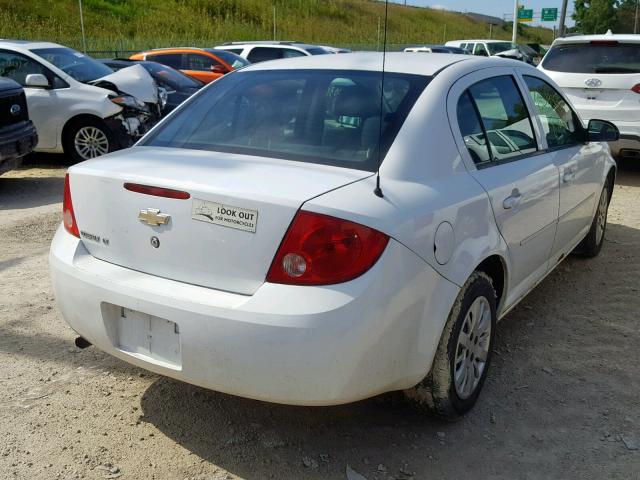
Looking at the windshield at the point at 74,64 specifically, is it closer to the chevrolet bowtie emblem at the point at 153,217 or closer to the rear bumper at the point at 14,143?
the rear bumper at the point at 14,143

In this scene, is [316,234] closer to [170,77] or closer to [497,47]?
[170,77]

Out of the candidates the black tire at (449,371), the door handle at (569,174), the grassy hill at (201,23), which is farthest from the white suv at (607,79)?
the grassy hill at (201,23)

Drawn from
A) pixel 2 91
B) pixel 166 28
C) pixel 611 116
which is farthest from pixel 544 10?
pixel 2 91

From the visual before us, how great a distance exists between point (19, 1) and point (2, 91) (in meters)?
32.0

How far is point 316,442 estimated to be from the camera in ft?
9.95

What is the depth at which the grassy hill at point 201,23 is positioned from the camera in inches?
1266

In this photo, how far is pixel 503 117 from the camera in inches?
148

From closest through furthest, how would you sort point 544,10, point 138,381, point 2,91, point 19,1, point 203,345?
point 203,345, point 138,381, point 2,91, point 19,1, point 544,10

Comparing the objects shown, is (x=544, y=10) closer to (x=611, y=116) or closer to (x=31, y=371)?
(x=611, y=116)

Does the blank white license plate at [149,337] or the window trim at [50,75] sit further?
the window trim at [50,75]

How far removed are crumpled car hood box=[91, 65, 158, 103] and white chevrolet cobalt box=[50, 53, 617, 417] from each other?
625 centimetres

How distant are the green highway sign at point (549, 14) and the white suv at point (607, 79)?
45883 mm

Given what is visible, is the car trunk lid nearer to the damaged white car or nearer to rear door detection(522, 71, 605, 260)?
rear door detection(522, 71, 605, 260)

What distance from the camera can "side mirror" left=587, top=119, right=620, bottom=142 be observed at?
469 cm
